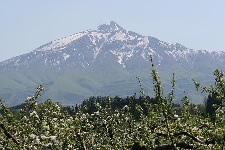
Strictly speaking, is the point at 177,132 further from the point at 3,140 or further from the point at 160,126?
the point at 3,140

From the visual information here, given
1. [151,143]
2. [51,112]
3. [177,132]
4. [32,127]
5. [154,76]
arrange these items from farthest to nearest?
1. [51,112]
2. [32,127]
3. [177,132]
4. [151,143]
5. [154,76]

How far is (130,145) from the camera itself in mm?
10281

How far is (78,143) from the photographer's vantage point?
36.8ft

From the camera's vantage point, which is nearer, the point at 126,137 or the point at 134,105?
the point at 126,137

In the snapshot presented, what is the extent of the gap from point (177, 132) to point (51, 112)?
362 cm

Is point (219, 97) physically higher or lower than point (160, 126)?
higher

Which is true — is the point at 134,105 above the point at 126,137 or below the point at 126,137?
above

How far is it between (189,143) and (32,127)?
396 centimetres

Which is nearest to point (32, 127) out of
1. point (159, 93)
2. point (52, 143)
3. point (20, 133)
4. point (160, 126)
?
point (20, 133)

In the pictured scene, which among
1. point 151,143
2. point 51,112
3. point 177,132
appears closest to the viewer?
point 151,143

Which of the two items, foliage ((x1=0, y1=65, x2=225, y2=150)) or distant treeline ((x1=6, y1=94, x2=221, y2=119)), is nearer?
foliage ((x1=0, y1=65, x2=225, y2=150))

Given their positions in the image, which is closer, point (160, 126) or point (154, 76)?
point (154, 76)

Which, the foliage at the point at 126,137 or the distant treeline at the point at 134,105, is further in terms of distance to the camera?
the distant treeline at the point at 134,105

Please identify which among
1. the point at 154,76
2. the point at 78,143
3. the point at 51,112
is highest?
the point at 154,76
